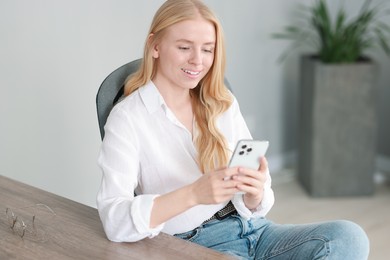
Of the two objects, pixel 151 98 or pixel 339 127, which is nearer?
pixel 151 98

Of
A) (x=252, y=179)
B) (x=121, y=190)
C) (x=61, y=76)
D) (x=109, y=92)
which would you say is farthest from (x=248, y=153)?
(x=61, y=76)

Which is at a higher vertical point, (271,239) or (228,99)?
(228,99)

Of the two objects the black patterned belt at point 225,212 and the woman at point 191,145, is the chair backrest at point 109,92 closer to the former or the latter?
the woman at point 191,145

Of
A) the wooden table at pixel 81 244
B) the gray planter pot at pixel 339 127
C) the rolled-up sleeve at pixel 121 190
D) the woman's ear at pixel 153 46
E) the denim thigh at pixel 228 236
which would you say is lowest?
the gray planter pot at pixel 339 127

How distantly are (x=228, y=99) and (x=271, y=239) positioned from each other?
419 millimetres

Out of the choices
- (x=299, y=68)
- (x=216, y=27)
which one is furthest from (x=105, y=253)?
(x=299, y=68)

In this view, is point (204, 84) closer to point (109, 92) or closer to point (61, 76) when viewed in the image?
point (109, 92)

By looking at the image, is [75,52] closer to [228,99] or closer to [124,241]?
[228,99]

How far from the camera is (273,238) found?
2041 mm

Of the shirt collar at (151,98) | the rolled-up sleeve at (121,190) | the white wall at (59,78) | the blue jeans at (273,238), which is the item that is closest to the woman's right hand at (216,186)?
the rolled-up sleeve at (121,190)

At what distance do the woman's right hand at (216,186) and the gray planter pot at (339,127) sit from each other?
88.2 inches

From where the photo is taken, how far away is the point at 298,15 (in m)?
4.29

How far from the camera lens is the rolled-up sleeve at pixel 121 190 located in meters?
1.71

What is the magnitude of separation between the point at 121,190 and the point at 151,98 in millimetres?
334
